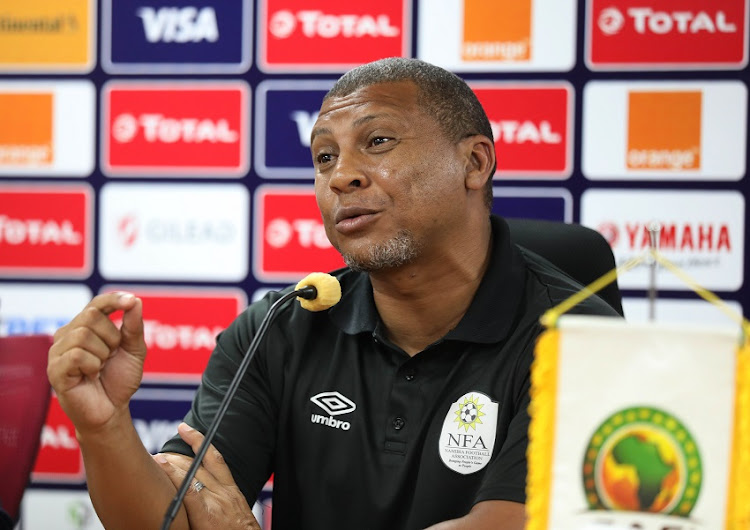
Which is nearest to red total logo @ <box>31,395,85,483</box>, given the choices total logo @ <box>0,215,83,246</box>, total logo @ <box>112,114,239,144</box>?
total logo @ <box>0,215,83,246</box>

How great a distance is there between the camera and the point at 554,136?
2449 millimetres

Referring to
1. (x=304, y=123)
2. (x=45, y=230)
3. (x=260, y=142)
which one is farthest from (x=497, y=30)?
(x=45, y=230)

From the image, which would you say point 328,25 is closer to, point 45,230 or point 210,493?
point 45,230

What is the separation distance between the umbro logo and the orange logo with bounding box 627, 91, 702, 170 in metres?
1.46

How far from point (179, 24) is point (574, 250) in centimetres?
165

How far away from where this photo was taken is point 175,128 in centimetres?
263

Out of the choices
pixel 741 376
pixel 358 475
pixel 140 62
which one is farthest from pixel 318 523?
pixel 140 62

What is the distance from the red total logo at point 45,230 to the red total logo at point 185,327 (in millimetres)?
294

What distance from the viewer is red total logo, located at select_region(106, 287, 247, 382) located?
103 inches

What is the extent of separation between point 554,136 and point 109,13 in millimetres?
1468

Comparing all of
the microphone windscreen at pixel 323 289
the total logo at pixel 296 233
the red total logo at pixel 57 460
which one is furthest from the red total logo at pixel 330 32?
the microphone windscreen at pixel 323 289

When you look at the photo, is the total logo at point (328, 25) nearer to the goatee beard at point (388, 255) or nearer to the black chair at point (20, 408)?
the black chair at point (20, 408)

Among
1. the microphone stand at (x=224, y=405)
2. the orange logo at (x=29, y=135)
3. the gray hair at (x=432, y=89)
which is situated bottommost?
the microphone stand at (x=224, y=405)

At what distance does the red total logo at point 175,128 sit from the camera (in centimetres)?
261
